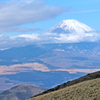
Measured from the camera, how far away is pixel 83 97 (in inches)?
1738

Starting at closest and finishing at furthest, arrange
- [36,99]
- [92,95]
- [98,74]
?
[92,95] → [36,99] → [98,74]

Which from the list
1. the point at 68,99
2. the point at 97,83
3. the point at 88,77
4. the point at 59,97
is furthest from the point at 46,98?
the point at 88,77

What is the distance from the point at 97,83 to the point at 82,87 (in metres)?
3.30

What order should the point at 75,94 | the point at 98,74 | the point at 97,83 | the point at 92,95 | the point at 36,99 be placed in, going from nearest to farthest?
the point at 92,95 → the point at 75,94 → the point at 97,83 → the point at 36,99 → the point at 98,74

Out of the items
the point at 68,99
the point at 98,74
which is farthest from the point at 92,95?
the point at 98,74

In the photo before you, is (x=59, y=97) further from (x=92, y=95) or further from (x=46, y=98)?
(x=92, y=95)

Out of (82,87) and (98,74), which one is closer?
(82,87)

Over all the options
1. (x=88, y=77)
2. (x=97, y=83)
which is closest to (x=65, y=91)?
(x=97, y=83)

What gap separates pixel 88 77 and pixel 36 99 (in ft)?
73.7

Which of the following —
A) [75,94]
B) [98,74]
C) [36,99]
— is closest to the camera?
[75,94]

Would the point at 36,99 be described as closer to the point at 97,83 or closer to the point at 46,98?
the point at 46,98

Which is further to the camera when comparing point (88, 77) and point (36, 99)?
point (88, 77)

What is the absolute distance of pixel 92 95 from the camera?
143 ft

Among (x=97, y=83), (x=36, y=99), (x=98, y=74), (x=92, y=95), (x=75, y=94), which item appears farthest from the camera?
(x=98, y=74)
